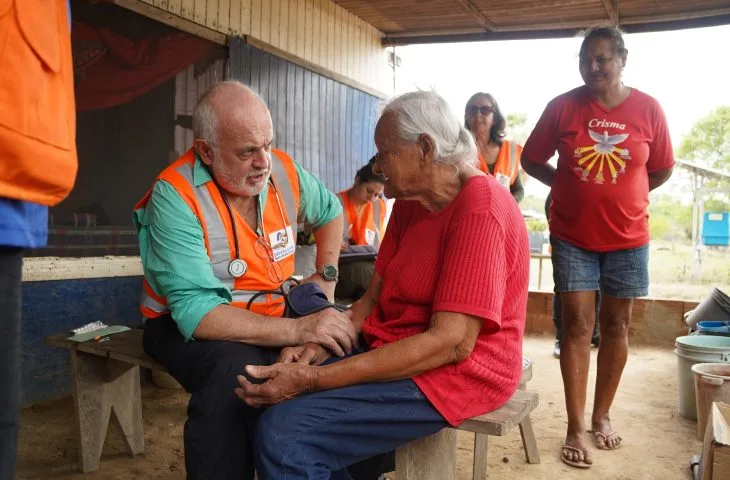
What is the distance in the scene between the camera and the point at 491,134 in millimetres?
4395

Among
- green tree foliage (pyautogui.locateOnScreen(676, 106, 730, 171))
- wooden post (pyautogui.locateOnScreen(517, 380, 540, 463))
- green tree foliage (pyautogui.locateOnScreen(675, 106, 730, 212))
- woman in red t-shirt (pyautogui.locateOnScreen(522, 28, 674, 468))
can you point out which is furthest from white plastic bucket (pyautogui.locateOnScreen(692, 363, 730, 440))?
green tree foliage (pyautogui.locateOnScreen(676, 106, 730, 171))

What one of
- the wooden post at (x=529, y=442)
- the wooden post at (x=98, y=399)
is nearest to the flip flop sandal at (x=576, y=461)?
the wooden post at (x=529, y=442)

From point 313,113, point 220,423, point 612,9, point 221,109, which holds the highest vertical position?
point 612,9

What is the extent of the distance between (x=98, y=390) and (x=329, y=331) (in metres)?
1.53

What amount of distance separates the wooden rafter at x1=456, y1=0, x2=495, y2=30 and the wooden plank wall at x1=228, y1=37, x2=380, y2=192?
1.33m

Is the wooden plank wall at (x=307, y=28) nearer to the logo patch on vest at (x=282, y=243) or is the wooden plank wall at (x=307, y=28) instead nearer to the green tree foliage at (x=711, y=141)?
the logo patch on vest at (x=282, y=243)

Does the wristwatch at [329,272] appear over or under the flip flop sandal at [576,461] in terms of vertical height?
over

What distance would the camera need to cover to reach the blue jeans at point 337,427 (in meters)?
1.62

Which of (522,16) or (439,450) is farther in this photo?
(522,16)

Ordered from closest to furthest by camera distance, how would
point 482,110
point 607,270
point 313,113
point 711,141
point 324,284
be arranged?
1. point 324,284
2. point 607,270
3. point 482,110
4. point 313,113
5. point 711,141

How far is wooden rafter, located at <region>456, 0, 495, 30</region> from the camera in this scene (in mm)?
6299

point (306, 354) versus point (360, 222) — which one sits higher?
point (360, 222)

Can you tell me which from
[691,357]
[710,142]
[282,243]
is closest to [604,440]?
[691,357]

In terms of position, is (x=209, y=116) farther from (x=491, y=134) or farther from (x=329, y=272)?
(x=491, y=134)
